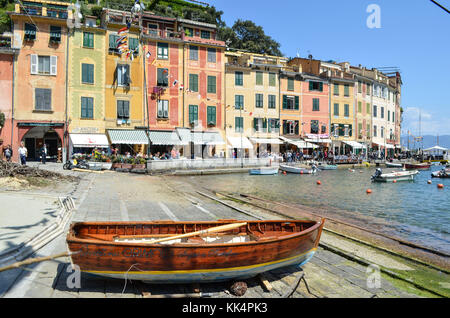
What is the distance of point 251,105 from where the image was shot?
42219mm

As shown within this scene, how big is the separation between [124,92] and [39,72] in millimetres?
7716

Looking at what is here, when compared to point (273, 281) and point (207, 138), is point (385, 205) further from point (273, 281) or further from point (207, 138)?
point (207, 138)

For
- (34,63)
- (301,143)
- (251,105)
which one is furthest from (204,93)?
(34,63)

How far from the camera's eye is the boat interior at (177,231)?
6938 mm

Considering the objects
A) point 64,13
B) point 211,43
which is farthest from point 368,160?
point 64,13

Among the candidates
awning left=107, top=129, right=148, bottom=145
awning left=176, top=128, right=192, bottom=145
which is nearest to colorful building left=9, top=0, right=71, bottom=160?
awning left=107, top=129, right=148, bottom=145

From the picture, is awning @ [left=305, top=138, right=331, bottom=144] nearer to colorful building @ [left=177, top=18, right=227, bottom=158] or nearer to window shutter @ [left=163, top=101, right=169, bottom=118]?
colorful building @ [left=177, top=18, right=227, bottom=158]

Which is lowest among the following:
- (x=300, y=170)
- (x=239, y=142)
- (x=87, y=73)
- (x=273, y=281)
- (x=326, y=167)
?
(x=273, y=281)

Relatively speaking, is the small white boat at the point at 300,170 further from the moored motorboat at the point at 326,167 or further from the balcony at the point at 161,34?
the balcony at the point at 161,34

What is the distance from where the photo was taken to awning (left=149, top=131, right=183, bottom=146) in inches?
1384

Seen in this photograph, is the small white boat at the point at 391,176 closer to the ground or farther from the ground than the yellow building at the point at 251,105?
closer to the ground

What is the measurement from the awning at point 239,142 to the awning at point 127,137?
1009 centimetres

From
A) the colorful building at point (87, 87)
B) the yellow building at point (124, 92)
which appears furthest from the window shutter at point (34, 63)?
the yellow building at point (124, 92)

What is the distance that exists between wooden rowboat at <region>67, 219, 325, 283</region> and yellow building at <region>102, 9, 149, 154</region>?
2746 centimetres
